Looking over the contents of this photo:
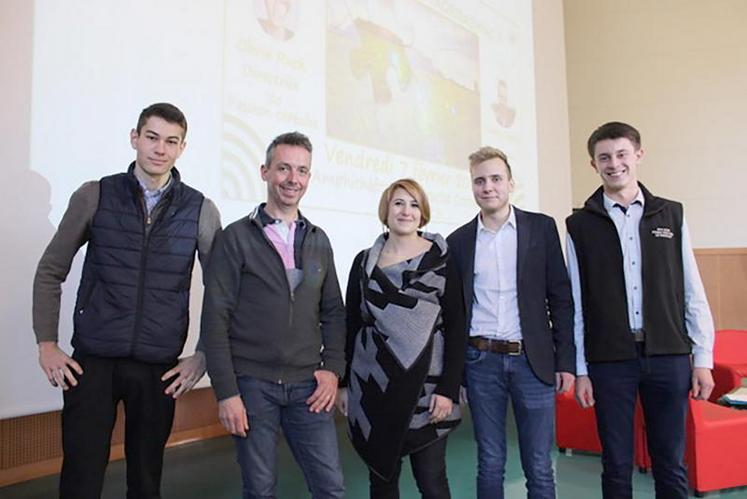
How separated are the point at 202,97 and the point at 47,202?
0.84m

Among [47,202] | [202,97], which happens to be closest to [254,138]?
[202,97]

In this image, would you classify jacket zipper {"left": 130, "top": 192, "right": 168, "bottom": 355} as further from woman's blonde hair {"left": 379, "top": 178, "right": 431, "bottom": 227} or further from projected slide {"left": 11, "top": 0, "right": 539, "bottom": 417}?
projected slide {"left": 11, "top": 0, "right": 539, "bottom": 417}

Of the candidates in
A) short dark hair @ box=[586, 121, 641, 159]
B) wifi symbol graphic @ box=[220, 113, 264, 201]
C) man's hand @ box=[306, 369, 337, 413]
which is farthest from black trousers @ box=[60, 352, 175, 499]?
short dark hair @ box=[586, 121, 641, 159]

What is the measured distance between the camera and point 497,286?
1794 millimetres

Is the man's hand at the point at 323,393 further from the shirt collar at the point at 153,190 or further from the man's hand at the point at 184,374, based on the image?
the shirt collar at the point at 153,190

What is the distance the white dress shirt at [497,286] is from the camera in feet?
5.79

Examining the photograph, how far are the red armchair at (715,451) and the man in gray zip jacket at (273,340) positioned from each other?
5.69ft

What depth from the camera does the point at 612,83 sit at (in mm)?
7199

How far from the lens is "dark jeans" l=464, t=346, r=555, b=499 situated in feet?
5.62

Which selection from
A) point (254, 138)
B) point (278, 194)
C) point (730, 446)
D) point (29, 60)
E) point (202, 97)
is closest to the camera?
point (278, 194)

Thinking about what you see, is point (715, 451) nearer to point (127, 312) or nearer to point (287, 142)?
point (287, 142)

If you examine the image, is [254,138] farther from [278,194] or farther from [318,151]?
[278,194]

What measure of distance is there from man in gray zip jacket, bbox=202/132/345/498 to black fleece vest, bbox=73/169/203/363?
0.35 feet

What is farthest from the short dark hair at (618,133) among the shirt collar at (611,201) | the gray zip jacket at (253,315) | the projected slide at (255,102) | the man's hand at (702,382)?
the projected slide at (255,102)
